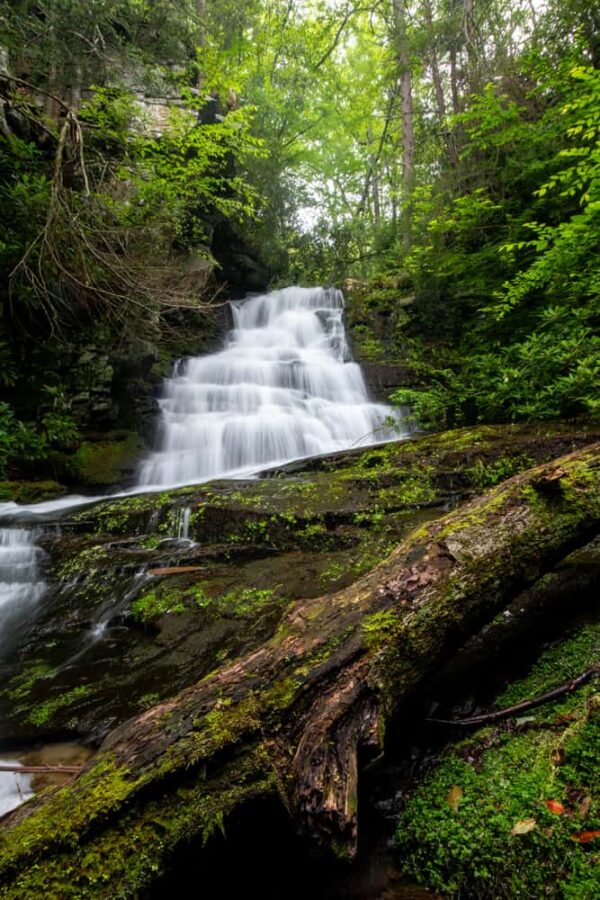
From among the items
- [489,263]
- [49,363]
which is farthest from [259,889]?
[489,263]

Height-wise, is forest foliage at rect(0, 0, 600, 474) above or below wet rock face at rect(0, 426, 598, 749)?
above

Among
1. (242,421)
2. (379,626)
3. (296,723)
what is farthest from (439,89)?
(296,723)

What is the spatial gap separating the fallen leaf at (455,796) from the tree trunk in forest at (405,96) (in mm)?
11080

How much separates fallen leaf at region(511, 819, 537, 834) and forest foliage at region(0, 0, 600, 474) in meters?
4.50

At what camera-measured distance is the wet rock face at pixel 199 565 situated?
9.80 ft

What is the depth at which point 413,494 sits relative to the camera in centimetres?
494

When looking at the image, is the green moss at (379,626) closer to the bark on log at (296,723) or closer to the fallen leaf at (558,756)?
the bark on log at (296,723)

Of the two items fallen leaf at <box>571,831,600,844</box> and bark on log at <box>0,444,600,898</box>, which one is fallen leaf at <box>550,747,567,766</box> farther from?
bark on log at <box>0,444,600,898</box>

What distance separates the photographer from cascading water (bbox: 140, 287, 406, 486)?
29.0 ft

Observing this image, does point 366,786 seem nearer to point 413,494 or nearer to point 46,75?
point 413,494

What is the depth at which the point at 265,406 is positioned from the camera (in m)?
10.3

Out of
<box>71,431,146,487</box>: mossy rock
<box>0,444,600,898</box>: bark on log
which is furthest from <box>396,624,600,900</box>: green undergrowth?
<box>71,431,146,487</box>: mossy rock

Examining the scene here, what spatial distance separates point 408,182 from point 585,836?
42.0ft

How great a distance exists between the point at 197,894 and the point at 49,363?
8284mm
